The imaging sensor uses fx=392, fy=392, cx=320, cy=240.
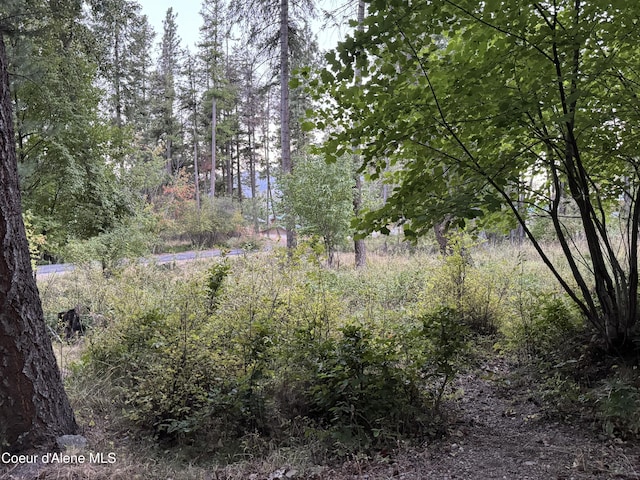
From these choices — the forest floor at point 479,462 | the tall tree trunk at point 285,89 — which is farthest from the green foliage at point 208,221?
the forest floor at point 479,462

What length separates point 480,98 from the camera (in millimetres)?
2377

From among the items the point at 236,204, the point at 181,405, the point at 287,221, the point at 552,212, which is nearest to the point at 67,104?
the point at 287,221

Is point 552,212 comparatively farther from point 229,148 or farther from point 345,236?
point 229,148

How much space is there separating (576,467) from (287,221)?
33.0 feet

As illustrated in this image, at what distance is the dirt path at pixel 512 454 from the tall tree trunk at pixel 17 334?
1.92 metres

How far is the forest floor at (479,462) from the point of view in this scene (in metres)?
2.20

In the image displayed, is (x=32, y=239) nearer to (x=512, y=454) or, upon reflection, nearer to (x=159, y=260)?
(x=159, y=260)

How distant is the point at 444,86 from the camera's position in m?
2.55

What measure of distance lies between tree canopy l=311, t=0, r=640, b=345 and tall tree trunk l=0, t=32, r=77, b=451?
2.02 metres

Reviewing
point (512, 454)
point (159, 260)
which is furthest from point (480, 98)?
point (159, 260)

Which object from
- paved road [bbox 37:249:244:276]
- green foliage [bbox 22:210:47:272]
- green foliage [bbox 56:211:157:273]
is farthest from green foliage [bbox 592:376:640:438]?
green foliage [bbox 56:211:157:273]

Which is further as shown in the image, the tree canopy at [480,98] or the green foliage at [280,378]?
the green foliage at [280,378]

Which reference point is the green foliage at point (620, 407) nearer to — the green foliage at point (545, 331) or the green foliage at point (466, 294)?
the green foliage at point (545, 331)

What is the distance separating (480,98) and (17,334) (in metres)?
3.26
